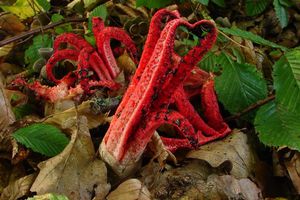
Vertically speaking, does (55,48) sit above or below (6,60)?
above

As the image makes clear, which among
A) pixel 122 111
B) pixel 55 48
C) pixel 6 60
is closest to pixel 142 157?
pixel 122 111

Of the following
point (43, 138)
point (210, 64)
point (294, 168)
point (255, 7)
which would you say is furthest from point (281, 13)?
→ point (43, 138)

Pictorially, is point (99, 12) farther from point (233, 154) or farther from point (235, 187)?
point (235, 187)

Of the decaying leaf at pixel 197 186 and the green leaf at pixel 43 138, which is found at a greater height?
the green leaf at pixel 43 138

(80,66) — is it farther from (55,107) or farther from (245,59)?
(245,59)

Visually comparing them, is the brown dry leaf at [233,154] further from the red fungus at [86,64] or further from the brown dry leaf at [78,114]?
the red fungus at [86,64]

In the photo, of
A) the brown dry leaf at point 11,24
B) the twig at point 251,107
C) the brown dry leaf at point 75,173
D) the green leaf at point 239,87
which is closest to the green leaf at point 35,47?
the brown dry leaf at point 11,24
